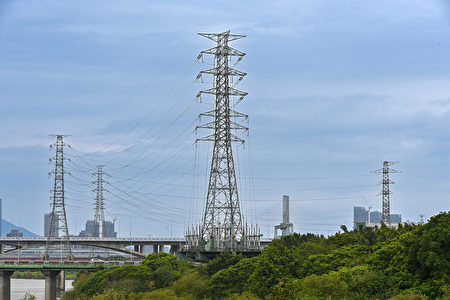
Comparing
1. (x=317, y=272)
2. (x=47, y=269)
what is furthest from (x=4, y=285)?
(x=317, y=272)

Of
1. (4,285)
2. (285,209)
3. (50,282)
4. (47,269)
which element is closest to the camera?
(285,209)

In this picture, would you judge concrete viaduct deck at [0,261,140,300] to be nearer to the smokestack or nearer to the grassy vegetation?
the grassy vegetation

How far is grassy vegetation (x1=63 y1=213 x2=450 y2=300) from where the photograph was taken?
2579 inches

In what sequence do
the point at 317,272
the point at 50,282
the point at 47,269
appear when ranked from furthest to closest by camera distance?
the point at 50,282
the point at 47,269
the point at 317,272

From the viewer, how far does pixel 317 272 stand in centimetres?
8281

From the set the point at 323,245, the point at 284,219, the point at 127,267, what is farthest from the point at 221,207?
the point at 284,219

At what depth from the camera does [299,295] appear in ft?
218

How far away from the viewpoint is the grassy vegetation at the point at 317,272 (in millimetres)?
65500

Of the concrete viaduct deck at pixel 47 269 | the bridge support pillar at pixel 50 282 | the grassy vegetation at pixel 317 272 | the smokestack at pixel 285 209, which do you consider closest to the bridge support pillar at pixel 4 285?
the concrete viaduct deck at pixel 47 269

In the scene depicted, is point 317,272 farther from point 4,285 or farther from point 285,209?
point 4,285

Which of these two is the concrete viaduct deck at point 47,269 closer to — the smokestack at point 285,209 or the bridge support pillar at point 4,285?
the bridge support pillar at point 4,285

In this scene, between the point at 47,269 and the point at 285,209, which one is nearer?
the point at 285,209

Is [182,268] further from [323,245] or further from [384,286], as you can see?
[384,286]

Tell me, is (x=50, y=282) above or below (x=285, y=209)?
below
